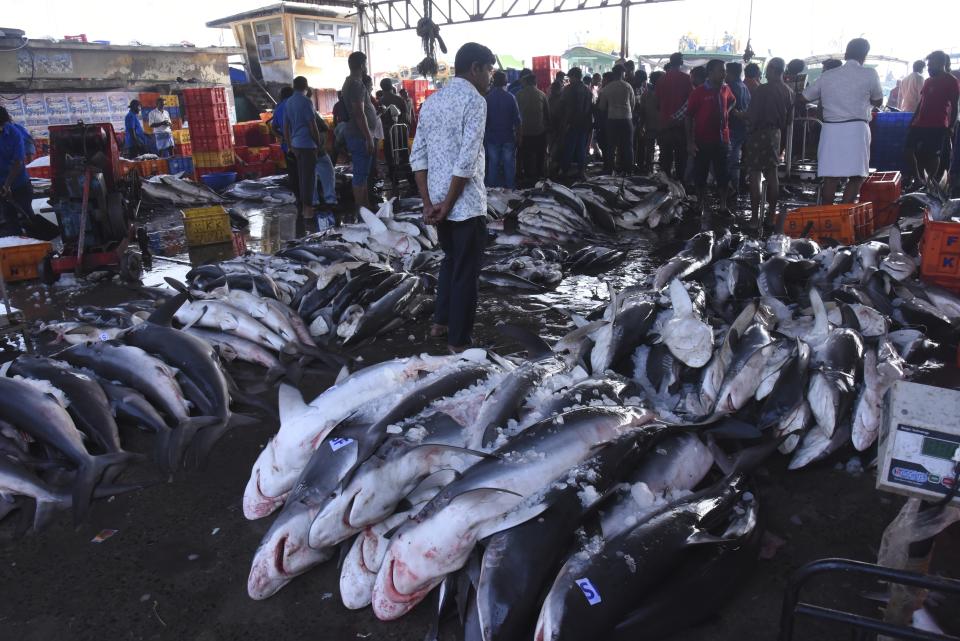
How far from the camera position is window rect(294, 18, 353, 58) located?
34250 mm

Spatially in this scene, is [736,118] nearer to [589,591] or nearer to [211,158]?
[589,591]

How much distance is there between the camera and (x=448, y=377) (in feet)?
11.5

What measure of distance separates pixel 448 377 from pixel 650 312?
1630 millimetres

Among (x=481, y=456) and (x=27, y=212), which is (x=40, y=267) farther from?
(x=481, y=456)

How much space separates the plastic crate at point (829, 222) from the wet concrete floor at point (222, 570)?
4.73 metres

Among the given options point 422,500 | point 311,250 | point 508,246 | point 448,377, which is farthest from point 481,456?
point 508,246

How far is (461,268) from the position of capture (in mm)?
5145

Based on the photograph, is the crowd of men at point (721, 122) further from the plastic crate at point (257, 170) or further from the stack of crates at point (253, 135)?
the stack of crates at point (253, 135)

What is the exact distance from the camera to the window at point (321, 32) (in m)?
34.2

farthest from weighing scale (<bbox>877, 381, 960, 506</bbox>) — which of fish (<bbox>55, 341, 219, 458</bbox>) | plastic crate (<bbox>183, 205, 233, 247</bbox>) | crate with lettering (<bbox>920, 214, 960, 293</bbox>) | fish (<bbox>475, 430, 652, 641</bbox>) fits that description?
plastic crate (<bbox>183, 205, 233, 247</bbox>)

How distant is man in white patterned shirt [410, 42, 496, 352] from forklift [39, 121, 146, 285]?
5.03 meters

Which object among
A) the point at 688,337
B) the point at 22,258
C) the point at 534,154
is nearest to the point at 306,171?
the point at 22,258

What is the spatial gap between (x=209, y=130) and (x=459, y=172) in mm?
13808

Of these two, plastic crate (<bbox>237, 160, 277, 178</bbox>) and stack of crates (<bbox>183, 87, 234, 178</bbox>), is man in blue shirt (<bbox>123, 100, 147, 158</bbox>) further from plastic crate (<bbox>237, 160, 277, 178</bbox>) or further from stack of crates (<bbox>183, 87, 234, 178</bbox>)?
plastic crate (<bbox>237, 160, 277, 178</bbox>)
